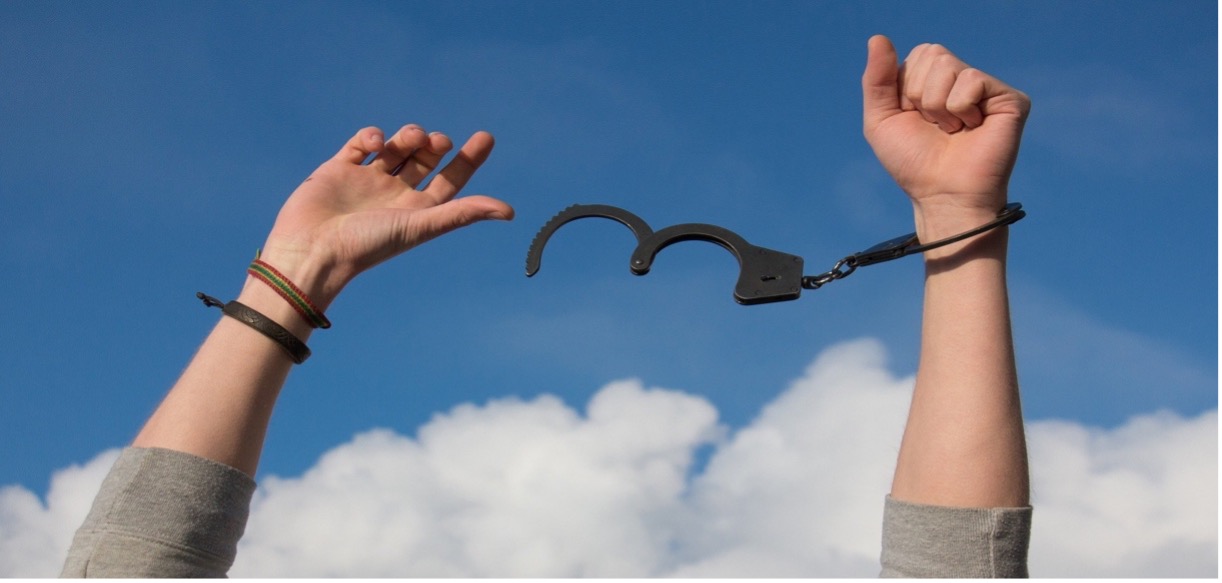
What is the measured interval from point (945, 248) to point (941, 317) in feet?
0.65

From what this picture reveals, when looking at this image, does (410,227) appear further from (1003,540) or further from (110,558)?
(1003,540)

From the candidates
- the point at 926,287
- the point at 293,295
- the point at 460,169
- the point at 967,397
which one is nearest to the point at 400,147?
the point at 460,169

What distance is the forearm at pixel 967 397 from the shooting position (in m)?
2.10

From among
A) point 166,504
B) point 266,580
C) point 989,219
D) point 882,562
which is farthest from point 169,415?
point 989,219

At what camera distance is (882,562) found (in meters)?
2.17

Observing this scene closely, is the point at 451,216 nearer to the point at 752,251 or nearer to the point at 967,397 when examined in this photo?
A: the point at 752,251

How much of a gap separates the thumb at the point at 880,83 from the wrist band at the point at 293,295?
159cm

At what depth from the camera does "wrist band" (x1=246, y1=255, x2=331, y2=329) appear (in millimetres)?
2641

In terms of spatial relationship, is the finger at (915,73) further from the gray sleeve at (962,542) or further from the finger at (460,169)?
the finger at (460,169)

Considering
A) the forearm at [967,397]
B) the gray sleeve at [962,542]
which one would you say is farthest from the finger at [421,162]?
the gray sleeve at [962,542]

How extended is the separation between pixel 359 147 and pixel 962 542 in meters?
2.22

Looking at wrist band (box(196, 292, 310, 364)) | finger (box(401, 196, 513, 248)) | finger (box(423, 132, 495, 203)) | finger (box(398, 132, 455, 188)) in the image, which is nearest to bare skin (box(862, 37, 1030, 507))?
finger (box(401, 196, 513, 248))

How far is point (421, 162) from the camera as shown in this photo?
3303 millimetres

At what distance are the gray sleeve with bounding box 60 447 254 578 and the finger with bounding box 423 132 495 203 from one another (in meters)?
1.23
